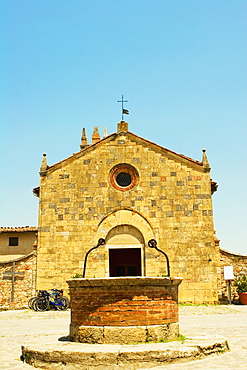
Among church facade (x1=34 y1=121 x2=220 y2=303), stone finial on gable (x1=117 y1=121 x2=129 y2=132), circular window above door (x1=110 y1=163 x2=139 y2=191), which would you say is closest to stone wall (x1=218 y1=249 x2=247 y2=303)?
church facade (x1=34 y1=121 x2=220 y2=303)

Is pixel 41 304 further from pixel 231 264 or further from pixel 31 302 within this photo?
pixel 231 264

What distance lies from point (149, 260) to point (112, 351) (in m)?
13.3

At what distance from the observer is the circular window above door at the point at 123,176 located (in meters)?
21.2

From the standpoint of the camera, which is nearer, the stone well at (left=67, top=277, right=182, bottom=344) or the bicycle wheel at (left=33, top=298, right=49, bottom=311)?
the stone well at (left=67, top=277, right=182, bottom=344)

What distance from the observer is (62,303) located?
1916 centimetres

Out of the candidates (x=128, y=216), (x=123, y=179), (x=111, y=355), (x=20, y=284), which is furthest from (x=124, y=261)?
(x=111, y=355)

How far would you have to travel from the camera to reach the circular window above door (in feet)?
69.6

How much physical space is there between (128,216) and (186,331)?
32.9 ft

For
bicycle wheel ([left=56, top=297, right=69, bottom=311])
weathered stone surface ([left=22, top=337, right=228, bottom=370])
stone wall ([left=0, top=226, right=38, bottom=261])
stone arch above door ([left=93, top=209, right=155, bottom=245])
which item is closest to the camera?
weathered stone surface ([left=22, top=337, right=228, bottom=370])

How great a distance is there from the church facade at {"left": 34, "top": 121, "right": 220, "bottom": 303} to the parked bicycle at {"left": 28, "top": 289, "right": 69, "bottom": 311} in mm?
967

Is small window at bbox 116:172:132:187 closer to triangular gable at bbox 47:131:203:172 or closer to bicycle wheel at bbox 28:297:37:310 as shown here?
triangular gable at bbox 47:131:203:172

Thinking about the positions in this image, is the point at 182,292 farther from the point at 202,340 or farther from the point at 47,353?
the point at 47,353

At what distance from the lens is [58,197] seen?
21219mm

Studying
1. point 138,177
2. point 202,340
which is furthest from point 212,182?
point 202,340
